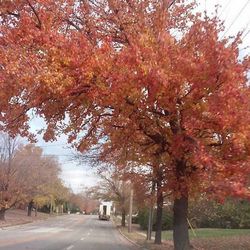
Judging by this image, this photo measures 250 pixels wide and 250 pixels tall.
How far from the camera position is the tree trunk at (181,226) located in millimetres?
18938

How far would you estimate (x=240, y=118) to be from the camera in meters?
15.1

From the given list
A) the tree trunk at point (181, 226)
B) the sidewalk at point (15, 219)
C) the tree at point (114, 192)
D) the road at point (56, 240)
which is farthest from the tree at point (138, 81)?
the tree at point (114, 192)

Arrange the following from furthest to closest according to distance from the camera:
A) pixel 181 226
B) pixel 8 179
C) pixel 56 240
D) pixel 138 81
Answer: pixel 8 179
pixel 56 240
pixel 181 226
pixel 138 81

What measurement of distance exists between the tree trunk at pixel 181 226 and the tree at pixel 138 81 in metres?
1.21

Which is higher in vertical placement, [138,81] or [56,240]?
[138,81]

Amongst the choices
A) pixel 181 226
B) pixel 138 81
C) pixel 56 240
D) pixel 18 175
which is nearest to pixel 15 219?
pixel 18 175

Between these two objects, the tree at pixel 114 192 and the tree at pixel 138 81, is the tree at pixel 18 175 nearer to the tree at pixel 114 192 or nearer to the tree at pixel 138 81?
the tree at pixel 114 192

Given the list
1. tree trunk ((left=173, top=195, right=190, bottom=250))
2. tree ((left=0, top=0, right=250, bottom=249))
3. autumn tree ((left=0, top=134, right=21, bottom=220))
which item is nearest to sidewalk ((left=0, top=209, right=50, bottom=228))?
autumn tree ((left=0, top=134, right=21, bottom=220))

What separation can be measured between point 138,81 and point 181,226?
686cm

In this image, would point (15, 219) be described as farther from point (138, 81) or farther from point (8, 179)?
point (138, 81)

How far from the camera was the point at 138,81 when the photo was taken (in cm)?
1478

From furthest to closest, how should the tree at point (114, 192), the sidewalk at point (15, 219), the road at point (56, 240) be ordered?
the tree at point (114, 192)
the sidewalk at point (15, 219)
the road at point (56, 240)

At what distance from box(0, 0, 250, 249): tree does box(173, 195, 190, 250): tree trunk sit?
1211 mm

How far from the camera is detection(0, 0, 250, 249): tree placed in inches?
551
